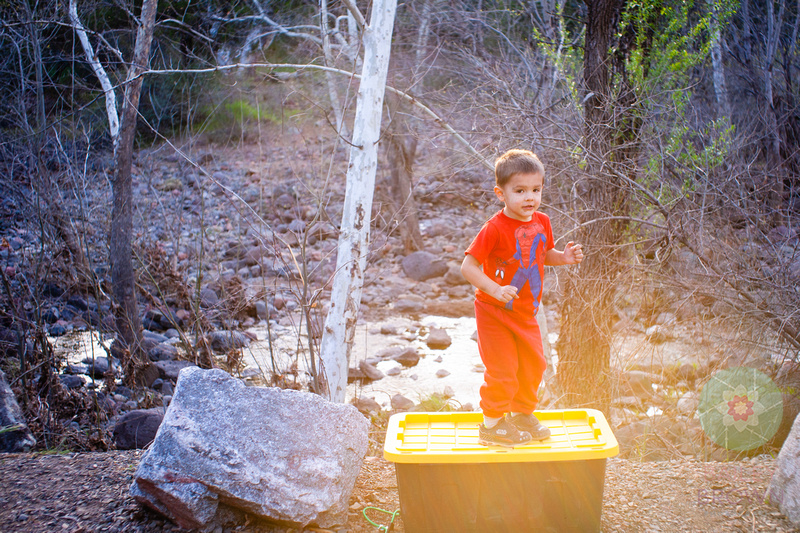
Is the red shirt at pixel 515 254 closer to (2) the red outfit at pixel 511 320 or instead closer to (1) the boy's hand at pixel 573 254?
(2) the red outfit at pixel 511 320

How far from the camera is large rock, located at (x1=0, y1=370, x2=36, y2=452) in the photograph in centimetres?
415

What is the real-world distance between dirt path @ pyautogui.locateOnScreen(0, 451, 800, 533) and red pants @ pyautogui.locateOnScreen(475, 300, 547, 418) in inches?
29.5

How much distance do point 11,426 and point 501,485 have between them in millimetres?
3453

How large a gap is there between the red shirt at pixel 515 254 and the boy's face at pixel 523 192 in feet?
0.28

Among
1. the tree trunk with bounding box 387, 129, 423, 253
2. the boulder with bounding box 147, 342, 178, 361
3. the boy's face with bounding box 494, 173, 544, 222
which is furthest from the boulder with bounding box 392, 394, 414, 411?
the tree trunk with bounding box 387, 129, 423, 253

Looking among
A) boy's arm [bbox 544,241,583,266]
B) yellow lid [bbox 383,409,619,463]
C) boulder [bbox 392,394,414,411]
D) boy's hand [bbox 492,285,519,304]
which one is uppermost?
boy's arm [bbox 544,241,583,266]

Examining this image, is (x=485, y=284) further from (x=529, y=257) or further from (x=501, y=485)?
(x=501, y=485)

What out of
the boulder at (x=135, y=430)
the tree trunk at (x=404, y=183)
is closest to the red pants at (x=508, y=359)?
the boulder at (x=135, y=430)

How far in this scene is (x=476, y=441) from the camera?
8.89ft

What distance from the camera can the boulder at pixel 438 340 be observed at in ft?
26.8

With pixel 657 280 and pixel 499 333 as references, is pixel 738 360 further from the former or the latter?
pixel 499 333

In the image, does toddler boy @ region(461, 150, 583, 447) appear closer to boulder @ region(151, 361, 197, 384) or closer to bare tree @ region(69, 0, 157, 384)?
boulder @ region(151, 361, 197, 384)

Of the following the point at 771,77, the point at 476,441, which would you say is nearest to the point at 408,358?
the point at 476,441

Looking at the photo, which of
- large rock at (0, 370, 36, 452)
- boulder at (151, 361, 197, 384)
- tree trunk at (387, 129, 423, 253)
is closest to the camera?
large rock at (0, 370, 36, 452)
